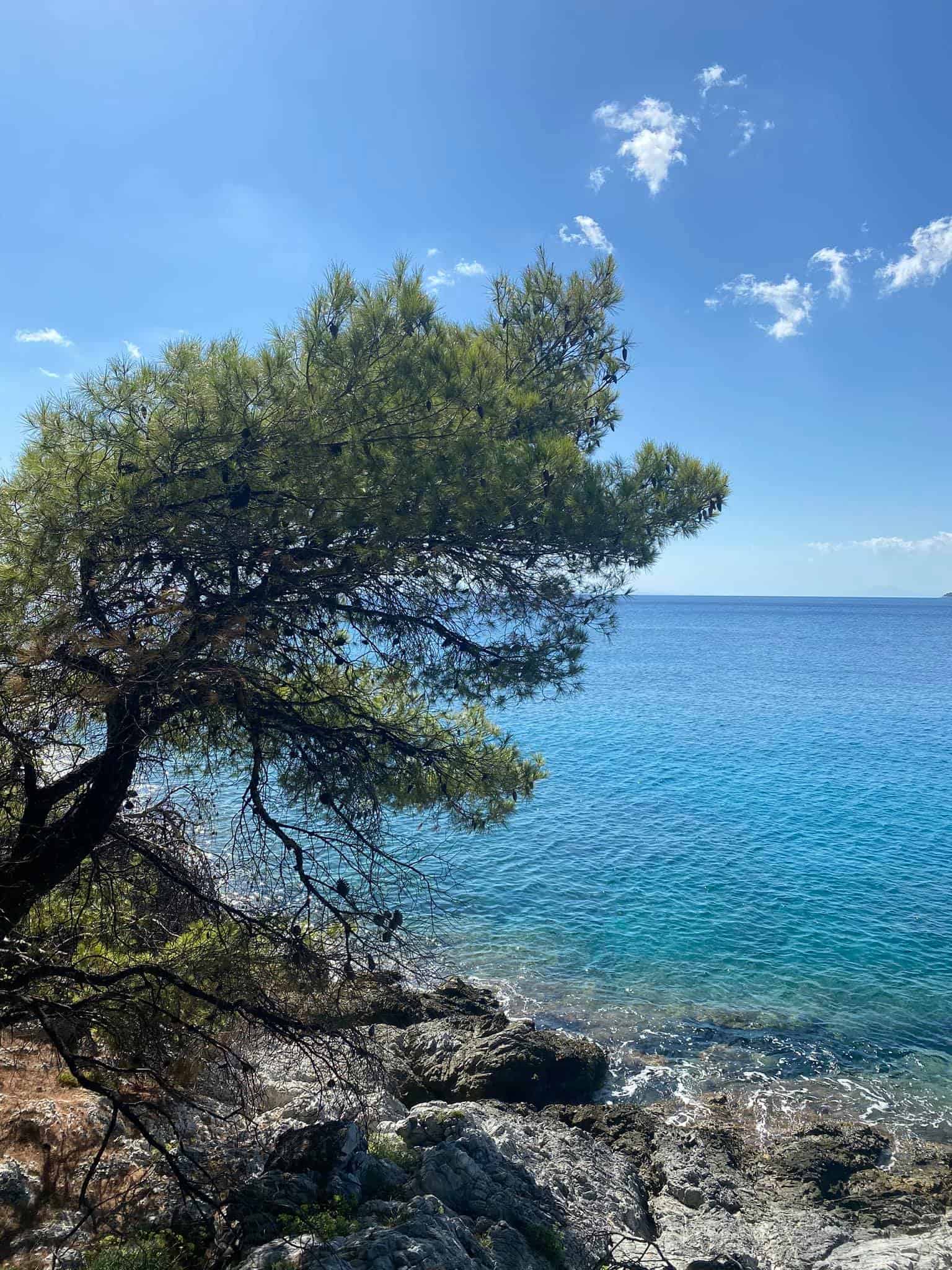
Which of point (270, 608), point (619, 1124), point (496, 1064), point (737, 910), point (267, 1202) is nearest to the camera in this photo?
point (267, 1202)

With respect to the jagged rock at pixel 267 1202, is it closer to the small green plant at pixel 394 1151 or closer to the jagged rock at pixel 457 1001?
the small green plant at pixel 394 1151

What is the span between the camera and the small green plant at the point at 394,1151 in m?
7.20

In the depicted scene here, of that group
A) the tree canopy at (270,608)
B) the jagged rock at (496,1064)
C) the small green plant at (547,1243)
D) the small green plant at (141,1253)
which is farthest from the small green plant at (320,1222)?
the jagged rock at (496,1064)

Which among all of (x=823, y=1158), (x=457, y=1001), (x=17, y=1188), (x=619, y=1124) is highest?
(x=17, y=1188)

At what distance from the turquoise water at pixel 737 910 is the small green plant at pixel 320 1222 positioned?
6335 millimetres

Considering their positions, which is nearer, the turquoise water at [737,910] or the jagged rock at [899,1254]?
the jagged rock at [899,1254]

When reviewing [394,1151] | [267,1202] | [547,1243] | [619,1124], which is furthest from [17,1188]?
[619,1124]

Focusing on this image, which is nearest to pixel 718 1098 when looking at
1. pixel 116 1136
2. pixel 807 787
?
pixel 116 1136

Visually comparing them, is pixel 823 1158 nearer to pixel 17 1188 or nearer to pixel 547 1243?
pixel 547 1243

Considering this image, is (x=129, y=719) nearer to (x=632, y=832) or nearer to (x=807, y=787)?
(x=632, y=832)

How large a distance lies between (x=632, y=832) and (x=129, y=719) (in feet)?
63.0

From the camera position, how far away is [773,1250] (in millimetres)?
8109

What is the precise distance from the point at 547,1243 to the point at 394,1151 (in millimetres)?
1600

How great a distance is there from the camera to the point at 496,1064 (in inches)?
428
